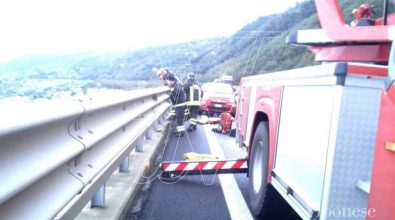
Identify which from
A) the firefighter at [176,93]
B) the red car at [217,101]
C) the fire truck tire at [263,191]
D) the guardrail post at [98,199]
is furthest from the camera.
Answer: the red car at [217,101]

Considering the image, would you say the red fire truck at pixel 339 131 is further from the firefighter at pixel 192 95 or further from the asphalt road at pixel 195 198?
the firefighter at pixel 192 95

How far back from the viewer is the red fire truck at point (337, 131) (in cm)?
222

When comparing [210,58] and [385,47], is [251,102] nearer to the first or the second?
[385,47]

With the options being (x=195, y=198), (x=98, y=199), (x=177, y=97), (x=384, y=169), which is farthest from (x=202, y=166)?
(x=177, y=97)

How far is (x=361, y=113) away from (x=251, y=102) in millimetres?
3398

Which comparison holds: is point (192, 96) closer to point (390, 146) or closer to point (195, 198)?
point (195, 198)

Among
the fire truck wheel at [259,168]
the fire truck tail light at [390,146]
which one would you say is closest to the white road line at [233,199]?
the fire truck wheel at [259,168]

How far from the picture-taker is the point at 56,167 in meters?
2.58

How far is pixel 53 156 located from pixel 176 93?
35.9 ft

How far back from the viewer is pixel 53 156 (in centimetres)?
257

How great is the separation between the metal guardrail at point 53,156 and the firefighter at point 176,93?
878 cm

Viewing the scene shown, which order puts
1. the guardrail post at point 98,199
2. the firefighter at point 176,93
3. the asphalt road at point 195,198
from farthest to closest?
1. the firefighter at point 176,93
2. the asphalt road at point 195,198
3. the guardrail post at point 98,199

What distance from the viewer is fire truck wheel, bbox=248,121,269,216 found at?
4727 mm

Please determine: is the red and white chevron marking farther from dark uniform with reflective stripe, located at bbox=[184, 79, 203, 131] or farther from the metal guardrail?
dark uniform with reflective stripe, located at bbox=[184, 79, 203, 131]
